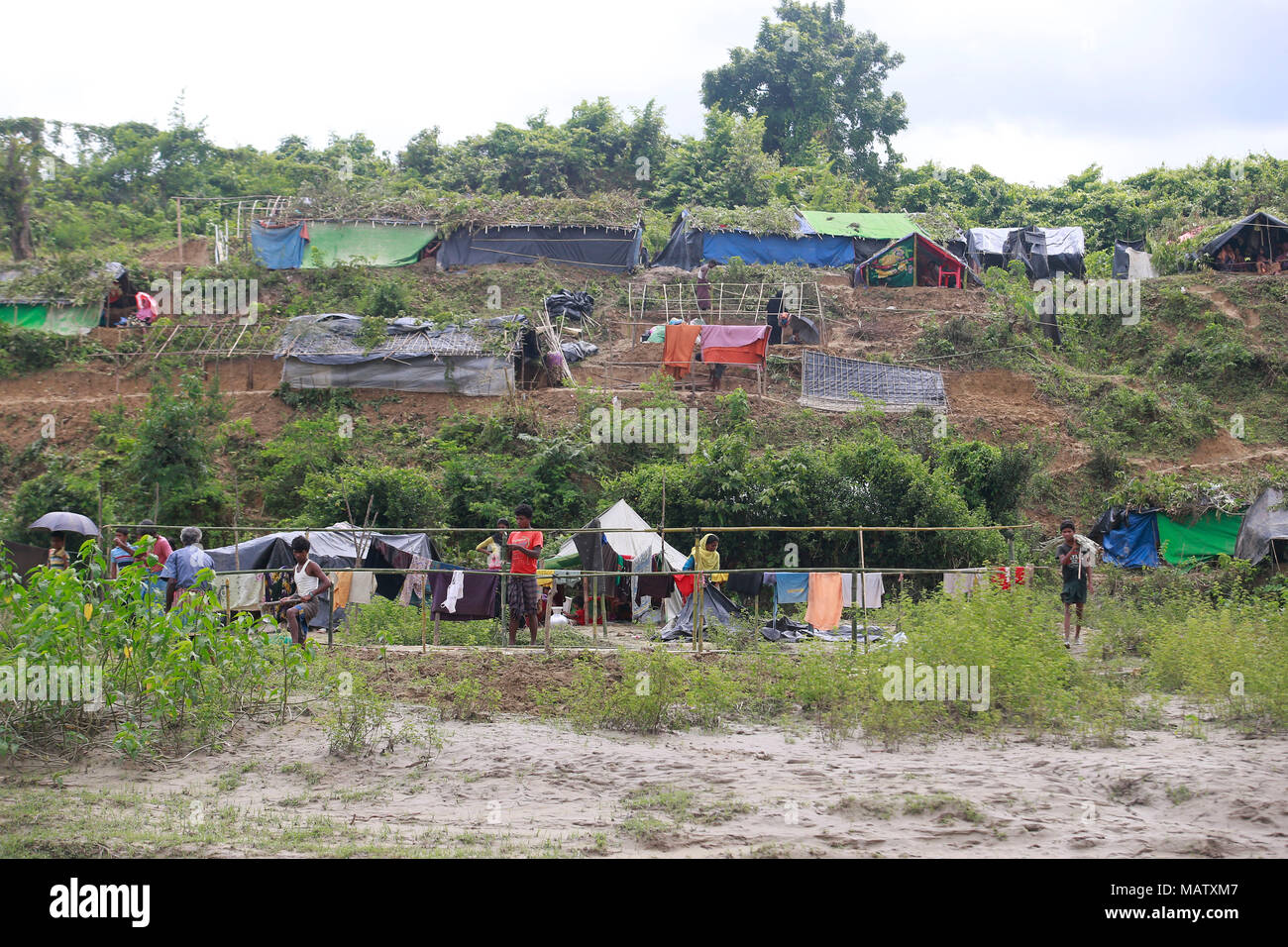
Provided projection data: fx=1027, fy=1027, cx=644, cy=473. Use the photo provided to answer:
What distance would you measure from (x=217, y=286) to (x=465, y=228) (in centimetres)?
699

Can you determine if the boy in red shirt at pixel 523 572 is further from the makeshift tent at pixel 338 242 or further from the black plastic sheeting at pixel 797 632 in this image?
the makeshift tent at pixel 338 242

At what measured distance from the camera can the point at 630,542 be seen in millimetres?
15789

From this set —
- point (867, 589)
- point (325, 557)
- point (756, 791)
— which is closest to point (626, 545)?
point (867, 589)

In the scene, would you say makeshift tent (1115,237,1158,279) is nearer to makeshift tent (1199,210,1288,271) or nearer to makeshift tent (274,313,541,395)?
makeshift tent (1199,210,1288,271)

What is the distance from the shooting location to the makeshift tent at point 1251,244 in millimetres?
29219

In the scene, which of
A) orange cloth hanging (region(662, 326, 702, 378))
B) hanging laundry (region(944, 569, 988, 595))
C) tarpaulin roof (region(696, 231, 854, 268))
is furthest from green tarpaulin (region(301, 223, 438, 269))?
hanging laundry (region(944, 569, 988, 595))

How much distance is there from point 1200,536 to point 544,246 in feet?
62.3


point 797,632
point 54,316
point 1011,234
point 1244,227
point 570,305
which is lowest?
point 797,632

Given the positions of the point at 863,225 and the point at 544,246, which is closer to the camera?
the point at 544,246

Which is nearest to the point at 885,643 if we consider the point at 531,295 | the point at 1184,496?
the point at 1184,496

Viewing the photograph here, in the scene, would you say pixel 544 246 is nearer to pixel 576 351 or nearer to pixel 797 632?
pixel 576 351

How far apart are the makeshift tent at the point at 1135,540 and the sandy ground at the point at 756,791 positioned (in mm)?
11639

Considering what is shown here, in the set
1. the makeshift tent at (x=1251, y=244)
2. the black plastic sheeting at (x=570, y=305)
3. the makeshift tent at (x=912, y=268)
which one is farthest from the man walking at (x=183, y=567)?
the makeshift tent at (x=1251, y=244)

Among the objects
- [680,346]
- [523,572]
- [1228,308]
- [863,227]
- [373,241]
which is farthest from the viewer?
[863,227]
